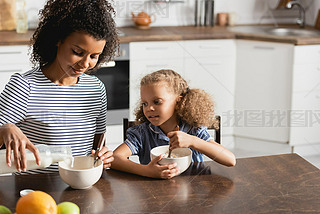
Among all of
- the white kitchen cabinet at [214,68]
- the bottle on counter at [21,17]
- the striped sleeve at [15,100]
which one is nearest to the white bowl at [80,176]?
the striped sleeve at [15,100]

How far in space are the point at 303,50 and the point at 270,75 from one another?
0.80ft

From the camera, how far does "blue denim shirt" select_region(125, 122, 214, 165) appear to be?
4.95 feet

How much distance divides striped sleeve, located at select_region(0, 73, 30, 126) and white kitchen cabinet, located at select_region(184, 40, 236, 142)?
5.06 ft

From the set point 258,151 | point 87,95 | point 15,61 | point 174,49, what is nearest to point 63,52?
point 87,95

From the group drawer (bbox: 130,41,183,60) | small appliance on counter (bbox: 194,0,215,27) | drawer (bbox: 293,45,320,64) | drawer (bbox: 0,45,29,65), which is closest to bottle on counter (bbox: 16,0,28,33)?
drawer (bbox: 0,45,29,65)

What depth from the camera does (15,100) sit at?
1.39 m

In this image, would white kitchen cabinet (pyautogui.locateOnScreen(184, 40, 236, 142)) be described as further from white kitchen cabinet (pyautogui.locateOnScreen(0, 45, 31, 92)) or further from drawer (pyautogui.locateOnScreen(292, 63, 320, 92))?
white kitchen cabinet (pyautogui.locateOnScreen(0, 45, 31, 92))

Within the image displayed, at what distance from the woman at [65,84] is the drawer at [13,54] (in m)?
1.17

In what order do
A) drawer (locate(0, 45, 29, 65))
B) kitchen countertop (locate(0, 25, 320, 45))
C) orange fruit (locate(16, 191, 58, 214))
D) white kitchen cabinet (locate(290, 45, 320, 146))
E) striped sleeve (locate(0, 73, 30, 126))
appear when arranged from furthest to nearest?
white kitchen cabinet (locate(290, 45, 320, 146)) < kitchen countertop (locate(0, 25, 320, 45)) < drawer (locate(0, 45, 29, 65)) < striped sleeve (locate(0, 73, 30, 126)) < orange fruit (locate(16, 191, 58, 214))

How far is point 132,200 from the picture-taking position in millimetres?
1149

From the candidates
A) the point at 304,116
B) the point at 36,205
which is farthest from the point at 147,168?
the point at 304,116

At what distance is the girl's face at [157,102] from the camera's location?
1.47 metres

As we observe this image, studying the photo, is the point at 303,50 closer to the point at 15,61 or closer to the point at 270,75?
the point at 270,75

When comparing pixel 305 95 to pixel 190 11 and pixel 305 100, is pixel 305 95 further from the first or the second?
pixel 190 11
